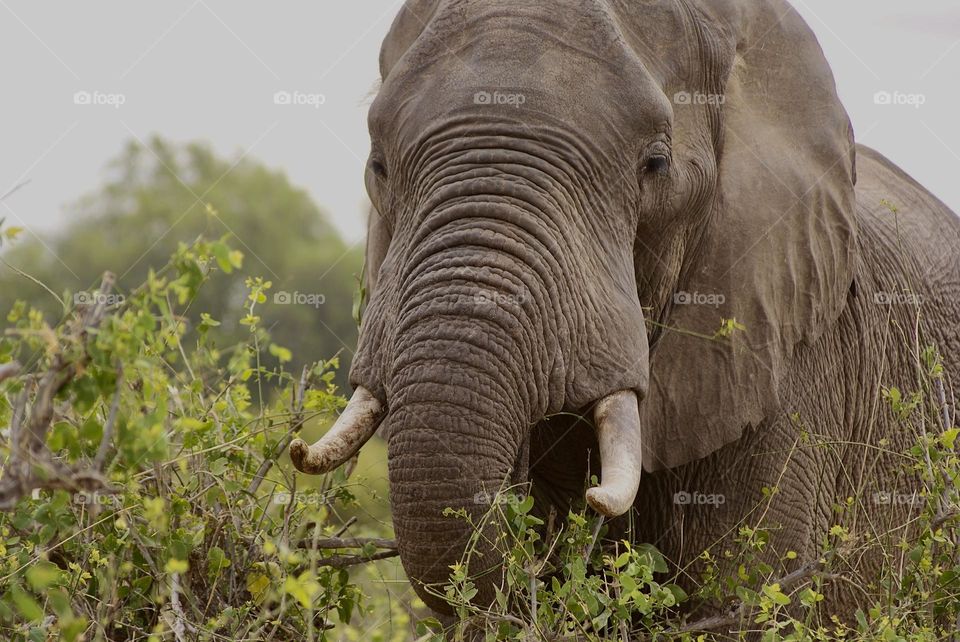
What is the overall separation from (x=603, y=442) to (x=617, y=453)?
6cm

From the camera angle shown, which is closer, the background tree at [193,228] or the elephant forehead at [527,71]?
the elephant forehead at [527,71]

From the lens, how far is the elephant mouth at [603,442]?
11.2ft

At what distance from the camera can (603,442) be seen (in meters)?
3.61

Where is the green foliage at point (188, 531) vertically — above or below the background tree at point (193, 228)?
below

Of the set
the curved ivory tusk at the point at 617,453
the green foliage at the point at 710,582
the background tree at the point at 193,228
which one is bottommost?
the green foliage at the point at 710,582

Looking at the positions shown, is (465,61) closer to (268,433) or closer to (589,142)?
(589,142)

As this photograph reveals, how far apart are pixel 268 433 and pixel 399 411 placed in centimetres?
138

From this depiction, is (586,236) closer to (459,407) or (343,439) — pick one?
(459,407)

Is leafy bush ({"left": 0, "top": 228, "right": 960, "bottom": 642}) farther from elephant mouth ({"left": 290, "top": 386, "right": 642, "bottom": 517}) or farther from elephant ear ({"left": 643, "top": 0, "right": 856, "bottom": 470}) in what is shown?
elephant ear ({"left": 643, "top": 0, "right": 856, "bottom": 470})

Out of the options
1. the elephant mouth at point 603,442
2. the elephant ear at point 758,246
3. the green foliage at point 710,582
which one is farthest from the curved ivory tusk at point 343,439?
the elephant ear at point 758,246

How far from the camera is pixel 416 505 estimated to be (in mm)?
3490

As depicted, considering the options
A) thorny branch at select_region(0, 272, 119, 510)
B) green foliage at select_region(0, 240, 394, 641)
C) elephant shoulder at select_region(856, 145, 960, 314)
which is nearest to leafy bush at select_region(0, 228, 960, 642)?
green foliage at select_region(0, 240, 394, 641)

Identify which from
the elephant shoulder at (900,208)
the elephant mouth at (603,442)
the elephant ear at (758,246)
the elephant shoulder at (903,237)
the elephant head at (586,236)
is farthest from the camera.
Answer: the elephant shoulder at (900,208)

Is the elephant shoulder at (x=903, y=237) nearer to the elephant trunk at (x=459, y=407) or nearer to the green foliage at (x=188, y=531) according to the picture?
the elephant trunk at (x=459, y=407)
